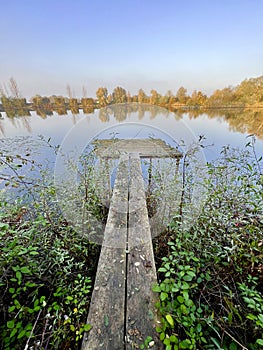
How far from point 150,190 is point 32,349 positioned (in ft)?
6.53

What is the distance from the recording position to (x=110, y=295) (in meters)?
0.79

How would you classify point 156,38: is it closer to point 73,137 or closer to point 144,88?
point 144,88

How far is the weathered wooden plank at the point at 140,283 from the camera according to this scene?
0.63 meters

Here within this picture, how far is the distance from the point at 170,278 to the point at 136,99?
147 centimetres

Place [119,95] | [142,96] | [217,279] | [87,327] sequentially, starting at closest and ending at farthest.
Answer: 1. [87,327]
2. [217,279]
3. [119,95]
4. [142,96]

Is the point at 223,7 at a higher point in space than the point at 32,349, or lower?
higher

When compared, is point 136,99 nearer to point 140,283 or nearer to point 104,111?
point 104,111

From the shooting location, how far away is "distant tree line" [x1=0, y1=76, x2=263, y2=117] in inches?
60.2

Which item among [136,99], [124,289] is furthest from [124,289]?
[136,99]

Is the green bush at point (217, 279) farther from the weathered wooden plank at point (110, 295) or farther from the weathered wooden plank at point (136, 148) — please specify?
the weathered wooden plank at point (136, 148)

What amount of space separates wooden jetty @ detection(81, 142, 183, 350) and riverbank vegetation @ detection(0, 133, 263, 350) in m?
0.06

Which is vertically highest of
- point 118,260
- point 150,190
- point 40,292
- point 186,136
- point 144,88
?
point 144,88

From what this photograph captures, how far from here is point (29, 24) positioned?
139 inches

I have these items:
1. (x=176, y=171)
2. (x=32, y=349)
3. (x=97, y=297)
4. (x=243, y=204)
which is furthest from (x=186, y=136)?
(x=32, y=349)
